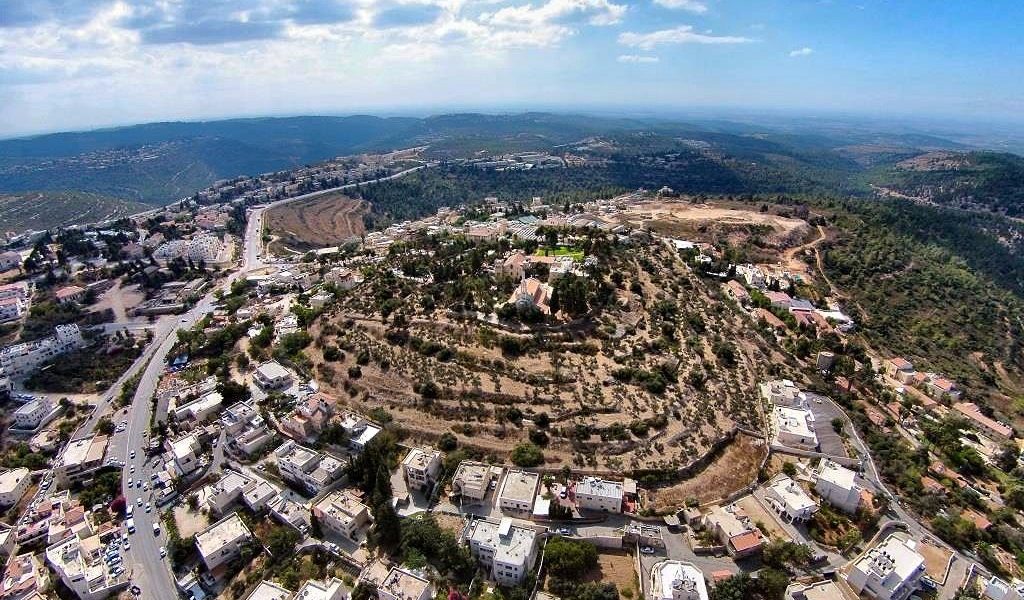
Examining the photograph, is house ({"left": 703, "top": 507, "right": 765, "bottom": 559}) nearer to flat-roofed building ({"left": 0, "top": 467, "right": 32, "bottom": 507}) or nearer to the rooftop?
the rooftop

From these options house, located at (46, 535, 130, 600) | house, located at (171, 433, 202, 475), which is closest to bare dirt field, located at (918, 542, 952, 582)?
house, located at (46, 535, 130, 600)

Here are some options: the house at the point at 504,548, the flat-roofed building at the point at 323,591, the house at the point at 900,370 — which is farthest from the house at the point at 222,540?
the house at the point at 900,370

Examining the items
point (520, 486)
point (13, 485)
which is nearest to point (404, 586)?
point (520, 486)

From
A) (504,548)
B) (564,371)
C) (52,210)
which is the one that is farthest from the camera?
(52,210)

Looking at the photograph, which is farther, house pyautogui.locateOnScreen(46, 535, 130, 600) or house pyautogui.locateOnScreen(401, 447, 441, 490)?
house pyautogui.locateOnScreen(401, 447, 441, 490)

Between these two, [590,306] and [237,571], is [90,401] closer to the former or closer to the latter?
[237,571]

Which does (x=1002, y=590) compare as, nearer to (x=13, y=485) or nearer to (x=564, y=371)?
(x=564, y=371)
